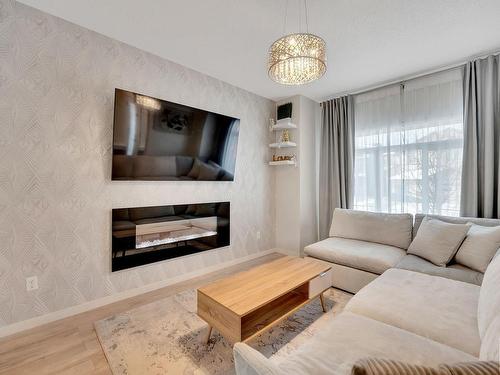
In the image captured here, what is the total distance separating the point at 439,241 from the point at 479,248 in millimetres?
278

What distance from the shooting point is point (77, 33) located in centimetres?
219

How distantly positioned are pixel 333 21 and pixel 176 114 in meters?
1.80

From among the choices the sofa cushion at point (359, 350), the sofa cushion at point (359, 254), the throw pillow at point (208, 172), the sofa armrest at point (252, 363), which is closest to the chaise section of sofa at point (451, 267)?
the sofa cushion at point (359, 254)

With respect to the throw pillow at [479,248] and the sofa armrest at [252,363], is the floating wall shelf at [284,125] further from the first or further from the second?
the sofa armrest at [252,363]

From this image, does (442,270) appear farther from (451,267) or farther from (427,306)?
(427,306)

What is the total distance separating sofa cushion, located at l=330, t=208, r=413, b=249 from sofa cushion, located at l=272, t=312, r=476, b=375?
1.78 metres

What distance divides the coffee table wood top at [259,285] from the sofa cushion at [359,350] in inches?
17.8

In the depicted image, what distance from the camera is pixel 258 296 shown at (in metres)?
1.66

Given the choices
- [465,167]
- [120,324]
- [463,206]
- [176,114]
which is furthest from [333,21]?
[120,324]

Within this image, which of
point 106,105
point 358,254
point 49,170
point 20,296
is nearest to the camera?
point 20,296

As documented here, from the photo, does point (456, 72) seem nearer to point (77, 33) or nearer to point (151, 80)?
point (151, 80)

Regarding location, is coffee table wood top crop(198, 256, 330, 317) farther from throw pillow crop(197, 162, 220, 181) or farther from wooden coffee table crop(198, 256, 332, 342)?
throw pillow crop(197, 162, 220, 181)

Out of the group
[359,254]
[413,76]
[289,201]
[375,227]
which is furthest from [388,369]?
[413,76]

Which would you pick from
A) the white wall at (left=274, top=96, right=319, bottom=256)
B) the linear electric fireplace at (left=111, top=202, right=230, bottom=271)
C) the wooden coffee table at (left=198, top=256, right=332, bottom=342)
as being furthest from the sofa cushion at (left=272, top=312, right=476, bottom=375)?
the white wall at (left=274, top=96, right=319, bottom=256)
